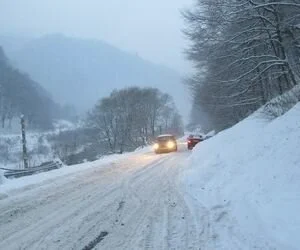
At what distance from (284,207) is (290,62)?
17.9m

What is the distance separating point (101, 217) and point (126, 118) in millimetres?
79771

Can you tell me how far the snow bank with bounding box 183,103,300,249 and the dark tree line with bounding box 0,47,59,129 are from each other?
117m

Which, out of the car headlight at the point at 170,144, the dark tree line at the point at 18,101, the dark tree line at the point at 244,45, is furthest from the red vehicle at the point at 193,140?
the dark tree line at the point at 18,101

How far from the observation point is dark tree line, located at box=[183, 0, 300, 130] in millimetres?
24438

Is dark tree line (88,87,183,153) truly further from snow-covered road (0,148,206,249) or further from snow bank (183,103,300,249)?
snow bank (183,103,300,249)

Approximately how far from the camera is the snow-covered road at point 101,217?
821cm

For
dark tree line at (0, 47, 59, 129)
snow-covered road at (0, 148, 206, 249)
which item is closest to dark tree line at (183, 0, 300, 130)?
snow-covered road at (0, 148, 206, 249)

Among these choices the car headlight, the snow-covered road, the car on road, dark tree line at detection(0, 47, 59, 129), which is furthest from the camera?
dark tree line at detection(0, 47, 59, 129)

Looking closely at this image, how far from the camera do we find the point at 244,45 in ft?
88.9

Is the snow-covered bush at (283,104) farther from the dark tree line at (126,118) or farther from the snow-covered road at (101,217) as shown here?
the dark tree line at (126,118)

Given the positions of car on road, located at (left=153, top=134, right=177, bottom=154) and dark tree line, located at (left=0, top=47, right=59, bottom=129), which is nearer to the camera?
car on road, located at (left=153, top=134, right=177, bottom=154)

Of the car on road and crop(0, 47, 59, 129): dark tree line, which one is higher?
crop(0, 47, 59, 129): dark tree line

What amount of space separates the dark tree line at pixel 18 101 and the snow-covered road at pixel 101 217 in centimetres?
11477

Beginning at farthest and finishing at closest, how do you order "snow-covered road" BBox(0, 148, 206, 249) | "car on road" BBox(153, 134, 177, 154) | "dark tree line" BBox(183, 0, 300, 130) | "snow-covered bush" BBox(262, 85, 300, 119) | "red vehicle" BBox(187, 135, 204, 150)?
"red vehicle" BBox(187, 135, 204, 150), "car on road" BBox(153, 134, 177, 154), "dark tree line" BBox(183, 0, 300, 130), "snow-covered bush" BBox(262, 85, 300, 119), "snow-covered road" BBox(0, 148, 206, 249)
